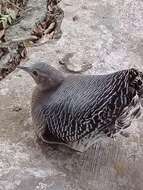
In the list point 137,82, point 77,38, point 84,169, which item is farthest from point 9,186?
point 77,38

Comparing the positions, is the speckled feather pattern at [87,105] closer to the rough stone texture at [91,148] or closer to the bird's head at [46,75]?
the bird's head at [46,75]

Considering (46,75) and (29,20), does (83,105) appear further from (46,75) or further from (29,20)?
(29,20)

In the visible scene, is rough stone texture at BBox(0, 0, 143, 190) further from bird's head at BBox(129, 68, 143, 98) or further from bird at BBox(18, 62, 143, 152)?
bird's head at BBox(129, 68, 143, 98)

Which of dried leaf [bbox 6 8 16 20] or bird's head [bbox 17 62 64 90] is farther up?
bird's head [bbox 17 62 64 90]

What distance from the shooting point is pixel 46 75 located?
3354mm

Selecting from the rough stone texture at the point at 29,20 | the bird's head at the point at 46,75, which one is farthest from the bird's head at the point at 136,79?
the rough stone texture at the point at 29,20

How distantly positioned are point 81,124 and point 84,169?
384 millimetres

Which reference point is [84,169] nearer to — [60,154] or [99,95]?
[60,154]

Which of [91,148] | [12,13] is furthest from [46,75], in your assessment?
[12,13]

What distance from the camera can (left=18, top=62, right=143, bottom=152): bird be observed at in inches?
118

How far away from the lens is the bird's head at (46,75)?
→ 3357mm

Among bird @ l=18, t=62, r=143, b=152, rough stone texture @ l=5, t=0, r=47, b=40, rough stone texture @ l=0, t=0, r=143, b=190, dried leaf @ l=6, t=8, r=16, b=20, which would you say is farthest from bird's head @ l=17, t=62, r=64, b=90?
dried leaf @ l=6, t=8, r=16, b=20

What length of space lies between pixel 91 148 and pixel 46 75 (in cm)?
61

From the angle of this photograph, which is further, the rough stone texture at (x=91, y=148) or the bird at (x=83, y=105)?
the rough stone texture at (x=91, y=148)
